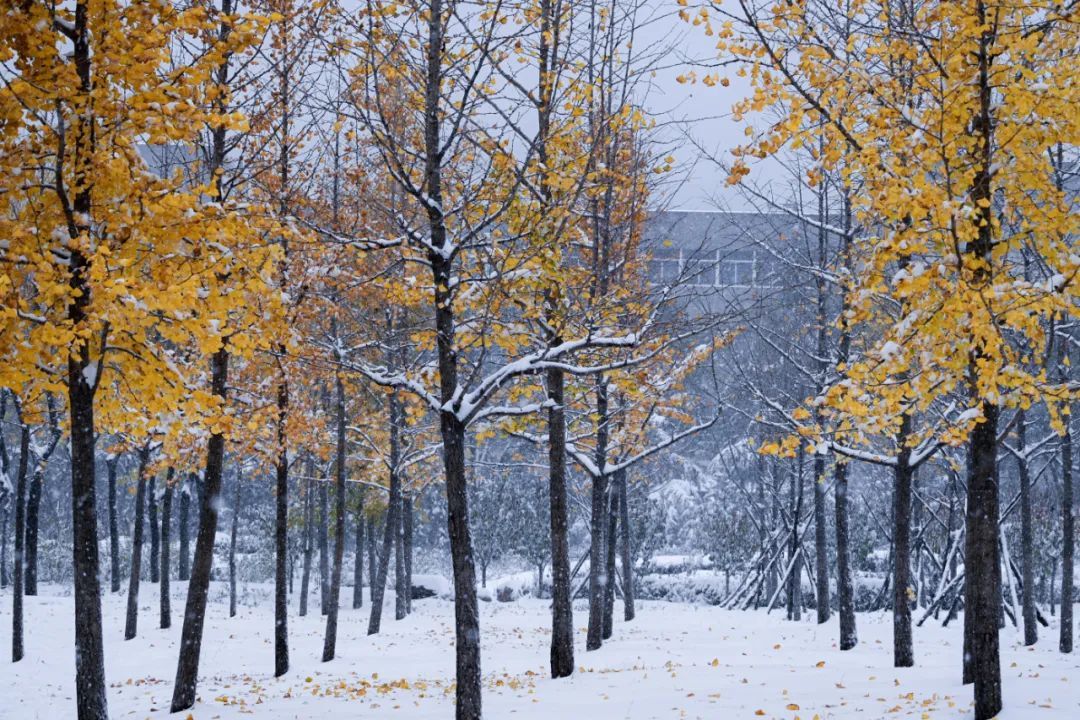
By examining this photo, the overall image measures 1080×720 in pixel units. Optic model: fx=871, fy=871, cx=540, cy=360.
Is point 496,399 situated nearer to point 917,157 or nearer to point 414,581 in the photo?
point 414,581

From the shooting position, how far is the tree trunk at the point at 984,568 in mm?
7082

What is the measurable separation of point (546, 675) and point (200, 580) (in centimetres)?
483

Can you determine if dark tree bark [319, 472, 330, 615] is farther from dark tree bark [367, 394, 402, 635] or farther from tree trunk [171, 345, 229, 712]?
tree trunk [171, 345, 229, 712]

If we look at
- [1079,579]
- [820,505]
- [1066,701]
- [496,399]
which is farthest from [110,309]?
[1079,579]

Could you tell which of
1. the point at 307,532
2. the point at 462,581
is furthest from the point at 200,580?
the point at 307,532

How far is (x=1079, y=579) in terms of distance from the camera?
1027 inches

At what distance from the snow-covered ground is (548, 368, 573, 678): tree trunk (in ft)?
1.22

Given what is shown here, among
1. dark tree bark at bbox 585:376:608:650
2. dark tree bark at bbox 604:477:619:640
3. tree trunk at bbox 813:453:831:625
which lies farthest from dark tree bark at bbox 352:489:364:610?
tree trunk at bbox 813:453:831:625

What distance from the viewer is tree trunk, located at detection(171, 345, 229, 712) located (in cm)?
994

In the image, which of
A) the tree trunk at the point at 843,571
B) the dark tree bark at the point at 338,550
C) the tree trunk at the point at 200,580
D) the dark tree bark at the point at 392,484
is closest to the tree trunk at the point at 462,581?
the tree trunk at the point at 200,580

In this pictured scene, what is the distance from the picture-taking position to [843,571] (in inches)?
549

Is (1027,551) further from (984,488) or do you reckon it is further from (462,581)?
(462,581)

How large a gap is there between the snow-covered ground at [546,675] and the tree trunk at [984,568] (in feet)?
0.90

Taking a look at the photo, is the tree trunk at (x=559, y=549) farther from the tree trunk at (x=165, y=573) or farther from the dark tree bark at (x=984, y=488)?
the tree trunk at (x=165, y=573)
